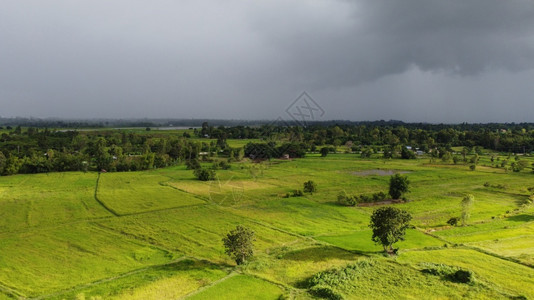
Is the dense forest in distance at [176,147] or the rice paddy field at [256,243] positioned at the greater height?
the dense forest in distance at [176,147]

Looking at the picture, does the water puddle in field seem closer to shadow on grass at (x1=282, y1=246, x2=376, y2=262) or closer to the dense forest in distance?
the dense forest in distance

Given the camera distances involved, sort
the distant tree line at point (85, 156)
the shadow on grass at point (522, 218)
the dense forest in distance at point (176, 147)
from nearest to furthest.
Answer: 1. the shadow on grass at point (522, 218)
2. the distant tree line at point (85, 156)
3. the dense forest in distance at point (176, 147)

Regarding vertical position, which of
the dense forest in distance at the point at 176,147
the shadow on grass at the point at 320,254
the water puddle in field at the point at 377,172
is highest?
the dense forest in distance at the point at 176,147

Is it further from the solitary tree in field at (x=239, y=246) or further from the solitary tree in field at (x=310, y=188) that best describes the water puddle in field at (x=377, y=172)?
the solitary tree in field at (x=239, y=246)

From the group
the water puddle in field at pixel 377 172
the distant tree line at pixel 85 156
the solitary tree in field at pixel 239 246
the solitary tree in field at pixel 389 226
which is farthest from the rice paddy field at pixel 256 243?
the water puddle in field at pixel 377 172

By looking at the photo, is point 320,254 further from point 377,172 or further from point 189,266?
point 377,172

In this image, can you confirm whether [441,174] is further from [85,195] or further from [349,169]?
[85,195]

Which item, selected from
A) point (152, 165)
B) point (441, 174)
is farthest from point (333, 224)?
point (152, 165)
